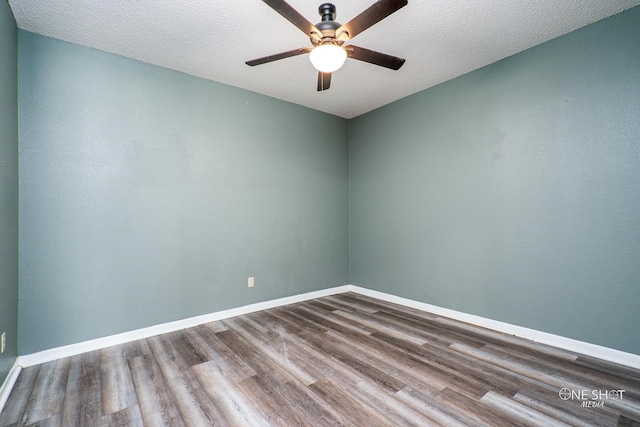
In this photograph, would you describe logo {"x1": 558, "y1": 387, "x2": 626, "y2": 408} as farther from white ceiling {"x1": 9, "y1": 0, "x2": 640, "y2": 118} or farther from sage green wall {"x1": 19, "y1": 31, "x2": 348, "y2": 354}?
sage green wall {"x1": 19, "y1": 31, "x2": 348, "y2": 354}

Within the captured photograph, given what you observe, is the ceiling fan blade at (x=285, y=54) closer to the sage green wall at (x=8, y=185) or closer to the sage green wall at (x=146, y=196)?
the sage green wall at (x=146, y=196)

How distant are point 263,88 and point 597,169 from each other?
11.2 feet

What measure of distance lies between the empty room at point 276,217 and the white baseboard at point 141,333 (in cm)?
2

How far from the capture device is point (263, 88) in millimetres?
3598

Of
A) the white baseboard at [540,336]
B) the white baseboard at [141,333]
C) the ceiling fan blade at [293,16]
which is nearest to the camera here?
the ceiling fan blade at [293,16]

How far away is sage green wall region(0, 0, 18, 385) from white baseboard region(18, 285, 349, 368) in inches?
8.0

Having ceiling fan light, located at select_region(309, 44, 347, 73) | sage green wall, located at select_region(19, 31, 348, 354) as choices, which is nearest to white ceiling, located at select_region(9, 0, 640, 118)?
sage green wall, located at select_region(19, 31, 348, 354)

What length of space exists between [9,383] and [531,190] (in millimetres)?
4432

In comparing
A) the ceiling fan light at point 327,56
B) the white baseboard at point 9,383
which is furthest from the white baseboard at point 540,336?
the white baseboard at point 9,383

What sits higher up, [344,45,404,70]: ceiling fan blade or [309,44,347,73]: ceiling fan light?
[344,45,404,70]: ceiling fan blade

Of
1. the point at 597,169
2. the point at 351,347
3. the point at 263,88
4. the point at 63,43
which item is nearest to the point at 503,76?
the point at 597,169

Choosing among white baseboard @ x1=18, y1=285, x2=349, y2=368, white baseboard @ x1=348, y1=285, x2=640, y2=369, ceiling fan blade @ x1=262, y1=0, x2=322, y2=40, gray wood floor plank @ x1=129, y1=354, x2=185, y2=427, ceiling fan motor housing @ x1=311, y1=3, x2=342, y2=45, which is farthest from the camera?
white baseboard @ x1=18, y1=285, x2=349, y2=368

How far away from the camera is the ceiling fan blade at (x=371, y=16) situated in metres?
1.60

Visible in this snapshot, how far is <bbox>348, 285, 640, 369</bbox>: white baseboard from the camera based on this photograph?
2.29 meters
